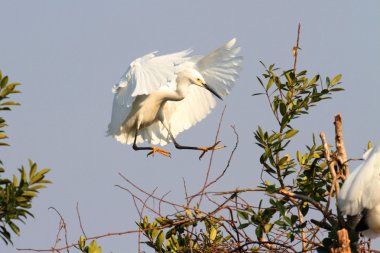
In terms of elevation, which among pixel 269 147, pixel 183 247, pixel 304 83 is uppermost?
pixel 304 83

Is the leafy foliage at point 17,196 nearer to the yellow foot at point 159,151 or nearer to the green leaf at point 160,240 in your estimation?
the green leaf at point 160,240

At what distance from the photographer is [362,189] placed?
4.84m

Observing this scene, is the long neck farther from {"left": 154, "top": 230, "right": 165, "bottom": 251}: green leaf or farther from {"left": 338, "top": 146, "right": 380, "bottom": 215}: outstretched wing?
{"left": 338, "top": 146, "right": 380, "bottom": 215}: outstretched wing

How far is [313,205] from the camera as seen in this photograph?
15.3ft

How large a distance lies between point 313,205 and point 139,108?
12.8 feet

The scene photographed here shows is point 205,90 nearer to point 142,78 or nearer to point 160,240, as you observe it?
point 142,78

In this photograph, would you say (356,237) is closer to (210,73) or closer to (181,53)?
(181,53)

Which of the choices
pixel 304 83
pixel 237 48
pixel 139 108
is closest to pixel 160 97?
pixel 139 108

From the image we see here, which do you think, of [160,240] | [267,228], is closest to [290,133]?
[267,228]

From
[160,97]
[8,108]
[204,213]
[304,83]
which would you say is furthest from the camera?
[160,97]

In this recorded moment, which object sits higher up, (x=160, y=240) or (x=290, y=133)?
(x=290, y=133)

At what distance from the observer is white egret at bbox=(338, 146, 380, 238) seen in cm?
473

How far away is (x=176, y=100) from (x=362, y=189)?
145 inches

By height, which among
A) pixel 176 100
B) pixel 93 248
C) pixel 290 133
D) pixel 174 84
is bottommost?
pixel 93 248
